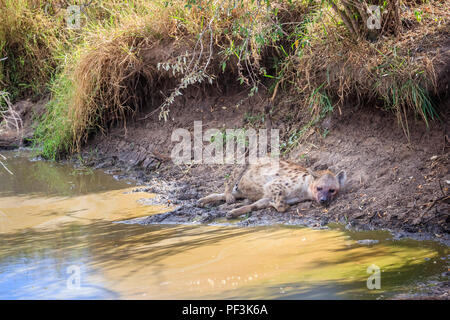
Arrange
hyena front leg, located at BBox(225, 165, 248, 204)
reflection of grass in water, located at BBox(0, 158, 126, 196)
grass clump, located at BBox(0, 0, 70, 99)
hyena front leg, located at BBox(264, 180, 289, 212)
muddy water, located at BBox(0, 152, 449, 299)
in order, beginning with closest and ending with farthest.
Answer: muddy water, located at BBox(0, 152, 449, 299)
hyena front leg, located at BBox(264, 180, 289, 212)
hyena front leg, located at BBox(225, 165, 248, 204)
reflection of grass in water, located at BBox(0, 158, 126, 196)
grass clump, located at BBox(0, 0, 70, 99)

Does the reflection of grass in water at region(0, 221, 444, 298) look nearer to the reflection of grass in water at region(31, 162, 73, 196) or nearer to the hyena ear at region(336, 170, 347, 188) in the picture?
the hyena ear at region(336, 170, 347, 188)

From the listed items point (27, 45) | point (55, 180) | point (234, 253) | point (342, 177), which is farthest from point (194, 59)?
point (27, 45)

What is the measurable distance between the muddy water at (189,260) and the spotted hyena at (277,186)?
0.52 meters

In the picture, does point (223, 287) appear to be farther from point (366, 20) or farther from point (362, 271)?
point (366, 20)

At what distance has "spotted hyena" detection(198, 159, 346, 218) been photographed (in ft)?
17.0

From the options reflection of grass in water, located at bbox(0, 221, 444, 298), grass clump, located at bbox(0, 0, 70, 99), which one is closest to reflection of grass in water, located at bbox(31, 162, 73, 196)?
reflection of grass in water, located at bbox(0, 221, 444, 298)

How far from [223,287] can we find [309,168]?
2.21 m

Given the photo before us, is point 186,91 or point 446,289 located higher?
point 186,91

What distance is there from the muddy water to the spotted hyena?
52cm

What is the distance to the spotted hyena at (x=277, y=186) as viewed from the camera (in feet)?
17.0

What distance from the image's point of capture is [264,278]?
3.73 meters

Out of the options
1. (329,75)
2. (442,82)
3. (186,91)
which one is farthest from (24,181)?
(442,82)

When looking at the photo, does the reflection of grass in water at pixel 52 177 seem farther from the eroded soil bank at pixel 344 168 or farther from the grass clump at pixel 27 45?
the grass clump at pixel 27 45

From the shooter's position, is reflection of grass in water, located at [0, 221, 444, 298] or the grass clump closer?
reflection of grass in water, located at [0, 221, 444, 298]
